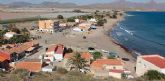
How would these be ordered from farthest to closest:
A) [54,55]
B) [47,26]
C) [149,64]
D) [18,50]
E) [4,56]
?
[47,26] → [18,50] → [54,55] → [4,56] → [149,64]

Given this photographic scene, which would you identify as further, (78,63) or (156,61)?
(156,61)

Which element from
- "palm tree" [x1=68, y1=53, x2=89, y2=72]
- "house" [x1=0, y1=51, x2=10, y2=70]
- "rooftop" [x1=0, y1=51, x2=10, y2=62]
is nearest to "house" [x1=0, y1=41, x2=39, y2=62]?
"rooftop" [x1=0, y1=51, x2=10, y2=62]

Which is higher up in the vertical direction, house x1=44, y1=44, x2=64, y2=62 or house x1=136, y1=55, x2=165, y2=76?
house x1=136, y1=55, x2=165, y2=76

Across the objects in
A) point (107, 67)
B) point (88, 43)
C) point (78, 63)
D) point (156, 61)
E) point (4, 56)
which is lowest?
point (88, 43)

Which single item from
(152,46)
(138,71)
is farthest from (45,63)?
(152,46)

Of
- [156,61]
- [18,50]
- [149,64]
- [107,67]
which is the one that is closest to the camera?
[149,64]

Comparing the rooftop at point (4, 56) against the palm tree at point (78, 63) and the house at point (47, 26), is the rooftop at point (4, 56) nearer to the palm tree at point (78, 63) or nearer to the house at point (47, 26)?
the palm tree at point (78, 63)

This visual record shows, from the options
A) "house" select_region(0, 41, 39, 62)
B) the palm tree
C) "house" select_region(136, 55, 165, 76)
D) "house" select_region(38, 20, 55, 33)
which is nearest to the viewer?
"house" select_region(136, 55, 165, 76)

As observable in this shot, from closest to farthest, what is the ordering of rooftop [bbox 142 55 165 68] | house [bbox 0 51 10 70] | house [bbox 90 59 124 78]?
house [bbox 90 59 124 78] → rooftop [bbox 142 55 165 68] → house [bbox 0 51 10 70]

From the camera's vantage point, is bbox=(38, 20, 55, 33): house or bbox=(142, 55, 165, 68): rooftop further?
bbox=(38, 20, 55, 33): house

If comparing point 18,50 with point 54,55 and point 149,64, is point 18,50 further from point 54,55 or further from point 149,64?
point 149,64

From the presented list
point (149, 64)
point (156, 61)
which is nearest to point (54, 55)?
point (149, 64)

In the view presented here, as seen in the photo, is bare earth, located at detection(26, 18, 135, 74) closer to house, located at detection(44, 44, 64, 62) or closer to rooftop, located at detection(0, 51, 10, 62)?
house, located at detection(44, 44, 64, 62)
